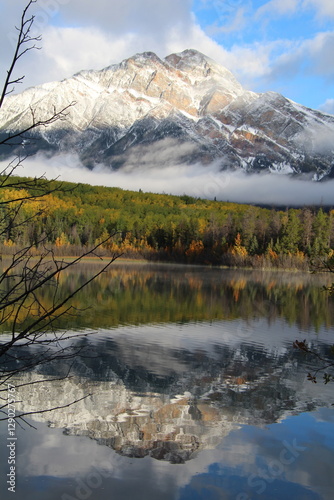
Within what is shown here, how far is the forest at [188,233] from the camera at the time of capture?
294 ft

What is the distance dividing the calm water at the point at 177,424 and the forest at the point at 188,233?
4462cm

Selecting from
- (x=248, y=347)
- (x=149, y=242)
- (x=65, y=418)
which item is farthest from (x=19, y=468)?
(x=149, y=242)

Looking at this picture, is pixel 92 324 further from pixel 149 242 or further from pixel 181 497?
pixel 149 242

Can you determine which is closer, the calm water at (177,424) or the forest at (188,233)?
the calm water at (177,424)

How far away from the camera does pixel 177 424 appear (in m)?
10.5

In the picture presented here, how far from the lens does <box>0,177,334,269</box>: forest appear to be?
294 feet

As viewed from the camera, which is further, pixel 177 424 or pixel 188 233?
pixel 188 233

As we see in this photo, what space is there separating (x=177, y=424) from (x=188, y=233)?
104935 mm

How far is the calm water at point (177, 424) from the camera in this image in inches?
320

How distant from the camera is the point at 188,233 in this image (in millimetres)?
115125

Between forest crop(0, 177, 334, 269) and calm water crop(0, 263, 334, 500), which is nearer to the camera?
calm water crop(0, 263, 334, 500)

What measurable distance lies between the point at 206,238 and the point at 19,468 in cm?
10155

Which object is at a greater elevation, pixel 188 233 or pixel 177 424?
pixel 177 424

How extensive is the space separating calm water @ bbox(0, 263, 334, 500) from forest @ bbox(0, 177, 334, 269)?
44.6 m
